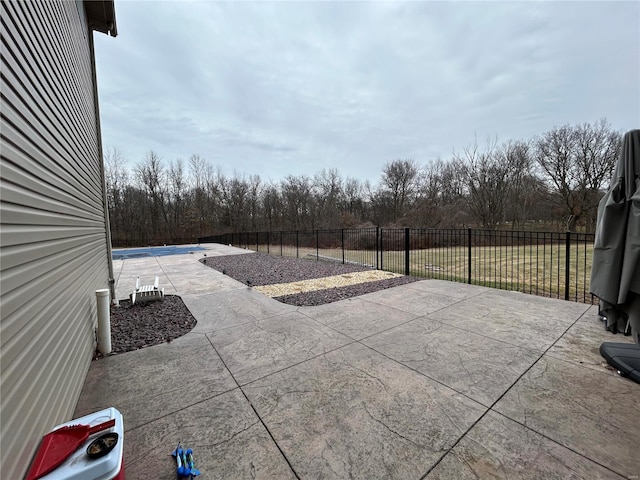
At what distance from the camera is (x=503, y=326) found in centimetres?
334

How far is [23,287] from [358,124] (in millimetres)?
19675

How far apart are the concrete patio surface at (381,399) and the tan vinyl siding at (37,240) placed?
0.54 meters

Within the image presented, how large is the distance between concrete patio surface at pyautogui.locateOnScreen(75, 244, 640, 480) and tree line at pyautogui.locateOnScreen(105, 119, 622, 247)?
20.0m

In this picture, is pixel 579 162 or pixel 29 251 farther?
pixel 579 162

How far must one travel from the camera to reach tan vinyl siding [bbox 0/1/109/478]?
114cm

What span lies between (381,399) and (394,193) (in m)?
29.5

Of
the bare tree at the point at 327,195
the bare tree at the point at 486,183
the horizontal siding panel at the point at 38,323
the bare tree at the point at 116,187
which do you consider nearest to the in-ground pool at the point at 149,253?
the bare tree at the point at 116,187

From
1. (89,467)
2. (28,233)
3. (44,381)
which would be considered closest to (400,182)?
(28,233)

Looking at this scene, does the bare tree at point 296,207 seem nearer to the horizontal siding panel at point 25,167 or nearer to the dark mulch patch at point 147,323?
the dark mulch patch at point 147,323

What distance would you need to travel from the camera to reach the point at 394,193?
29656 millimetres

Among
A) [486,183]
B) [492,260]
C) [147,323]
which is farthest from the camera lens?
[486,183]

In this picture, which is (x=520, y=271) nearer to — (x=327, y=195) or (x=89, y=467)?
(x=89, y=467)

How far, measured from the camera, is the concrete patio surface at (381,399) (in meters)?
1.48

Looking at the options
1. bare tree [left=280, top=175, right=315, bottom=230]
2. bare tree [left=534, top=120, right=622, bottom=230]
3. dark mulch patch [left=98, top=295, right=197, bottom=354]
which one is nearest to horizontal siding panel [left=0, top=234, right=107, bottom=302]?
dark mulch patch [left=98, top=295, right=197, bottom=354]
